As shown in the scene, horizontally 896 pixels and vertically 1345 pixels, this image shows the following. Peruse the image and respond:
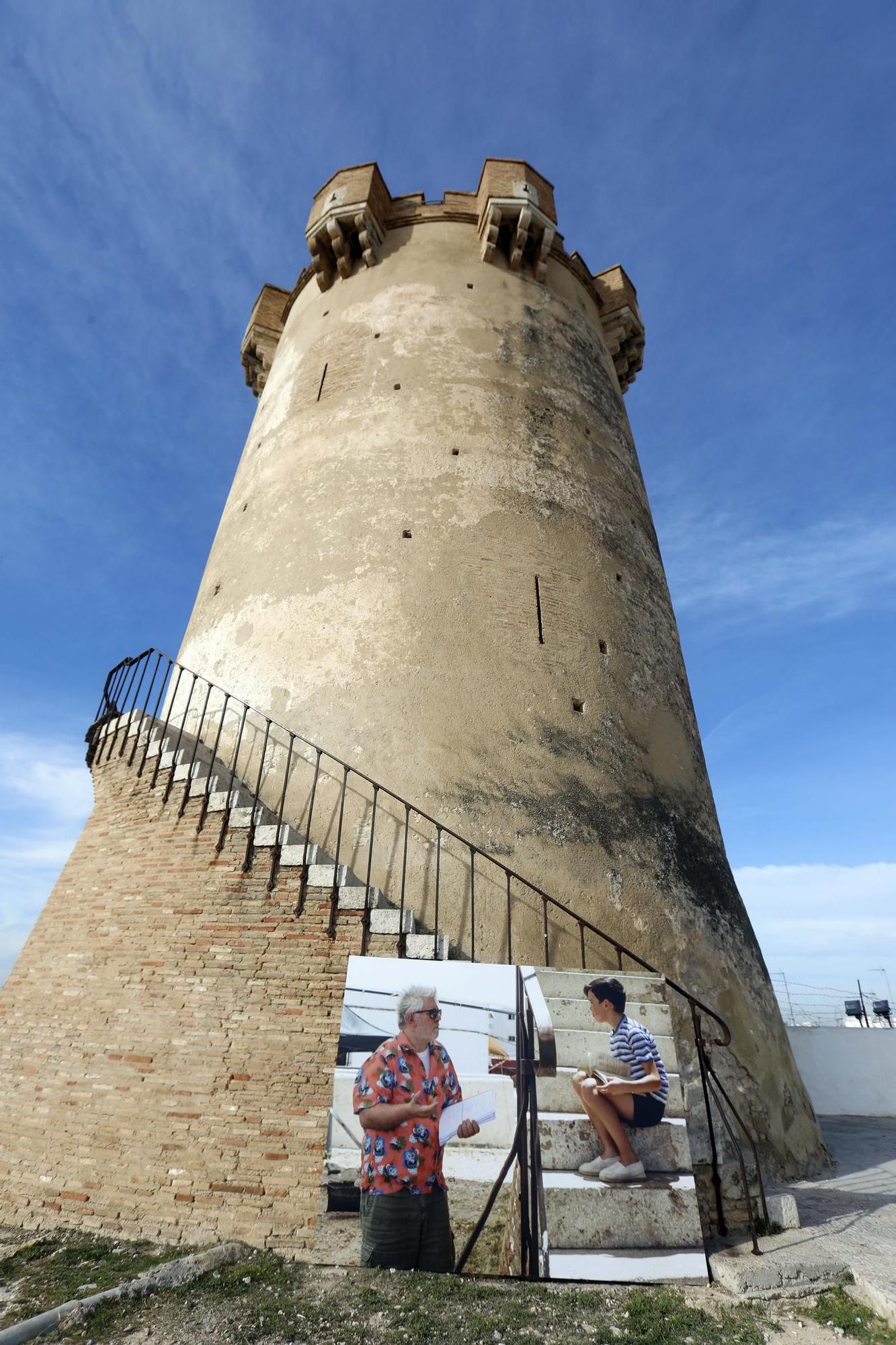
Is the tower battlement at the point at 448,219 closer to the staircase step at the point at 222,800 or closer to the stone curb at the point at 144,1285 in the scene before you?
the staircase step at the point at 222,800

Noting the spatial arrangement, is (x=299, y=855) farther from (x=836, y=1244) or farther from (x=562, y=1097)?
(x=836, y=1244)

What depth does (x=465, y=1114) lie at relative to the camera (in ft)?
15.4

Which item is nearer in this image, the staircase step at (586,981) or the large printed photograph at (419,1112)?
the large printed photograph at (419,1112)

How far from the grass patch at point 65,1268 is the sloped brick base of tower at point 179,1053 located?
0.65 ft

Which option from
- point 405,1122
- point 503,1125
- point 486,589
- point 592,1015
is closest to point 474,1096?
point 503,1125

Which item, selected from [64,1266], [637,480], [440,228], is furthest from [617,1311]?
[440,228]

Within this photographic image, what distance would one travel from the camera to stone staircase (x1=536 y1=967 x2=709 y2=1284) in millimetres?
4387

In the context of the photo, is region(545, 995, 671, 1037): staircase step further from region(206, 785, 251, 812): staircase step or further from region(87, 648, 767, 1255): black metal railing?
region(206, 785, 251, 812): staircase step

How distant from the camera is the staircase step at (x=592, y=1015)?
5.00 meters

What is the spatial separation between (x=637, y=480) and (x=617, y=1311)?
33.2 feet

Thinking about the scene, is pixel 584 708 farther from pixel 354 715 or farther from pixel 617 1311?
pixel 617 1311

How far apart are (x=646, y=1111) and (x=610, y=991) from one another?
0.74 m

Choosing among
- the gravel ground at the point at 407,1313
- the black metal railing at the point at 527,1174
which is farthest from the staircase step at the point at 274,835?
the gravel ground at the point at 407,1313

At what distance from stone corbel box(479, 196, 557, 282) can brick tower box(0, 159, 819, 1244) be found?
42 millimetres
